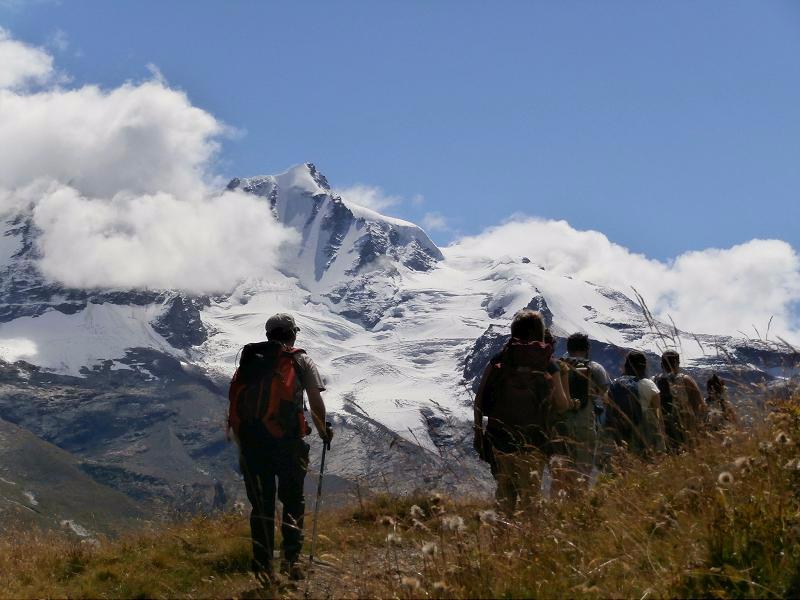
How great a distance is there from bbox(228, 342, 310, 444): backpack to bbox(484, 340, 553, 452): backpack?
76.8 inches

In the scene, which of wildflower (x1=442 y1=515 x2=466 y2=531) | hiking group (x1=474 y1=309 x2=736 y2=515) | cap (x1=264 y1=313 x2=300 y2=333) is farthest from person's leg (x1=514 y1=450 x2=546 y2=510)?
cap (x1=264 y1=313 x2=300 y2=333)

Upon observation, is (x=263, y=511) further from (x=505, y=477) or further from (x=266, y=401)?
(x=505, y=477)

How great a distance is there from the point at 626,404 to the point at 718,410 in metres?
3.51

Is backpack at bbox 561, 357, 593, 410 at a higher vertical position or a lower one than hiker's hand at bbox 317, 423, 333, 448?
higher

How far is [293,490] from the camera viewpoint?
9.23 meters

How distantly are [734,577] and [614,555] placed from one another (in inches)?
41.3

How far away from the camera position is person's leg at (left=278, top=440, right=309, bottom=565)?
29.3 ft

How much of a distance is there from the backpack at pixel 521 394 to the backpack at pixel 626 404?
165 cm

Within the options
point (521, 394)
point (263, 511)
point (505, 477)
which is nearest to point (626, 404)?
point (521, 394)

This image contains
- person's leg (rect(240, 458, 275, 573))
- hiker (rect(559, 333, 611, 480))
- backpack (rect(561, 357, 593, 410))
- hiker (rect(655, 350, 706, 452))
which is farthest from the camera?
hiker (rect(655, 350, 706, 452))

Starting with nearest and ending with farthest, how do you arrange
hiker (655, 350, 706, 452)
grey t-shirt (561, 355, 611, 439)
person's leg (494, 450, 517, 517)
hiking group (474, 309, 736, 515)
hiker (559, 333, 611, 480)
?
hiking group (474, 309, 736, 515) < person's leg (494, 450, 517, 517) < hiker (559, 333, 611, 480) < grey t-shirt (561, 355, 611, 439) < hiker (655, 350, 706, 452)

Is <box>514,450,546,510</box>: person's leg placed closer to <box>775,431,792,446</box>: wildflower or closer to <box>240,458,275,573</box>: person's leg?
<box>775,431,792,446</box>: wildflower

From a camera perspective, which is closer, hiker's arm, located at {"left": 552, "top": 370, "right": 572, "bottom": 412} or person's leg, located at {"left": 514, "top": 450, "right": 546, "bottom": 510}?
person's leg, located at {"left": 514, "top": 450, "right": 546, "bottom": 510}

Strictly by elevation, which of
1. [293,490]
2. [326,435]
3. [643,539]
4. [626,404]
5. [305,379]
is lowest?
[293,490]
